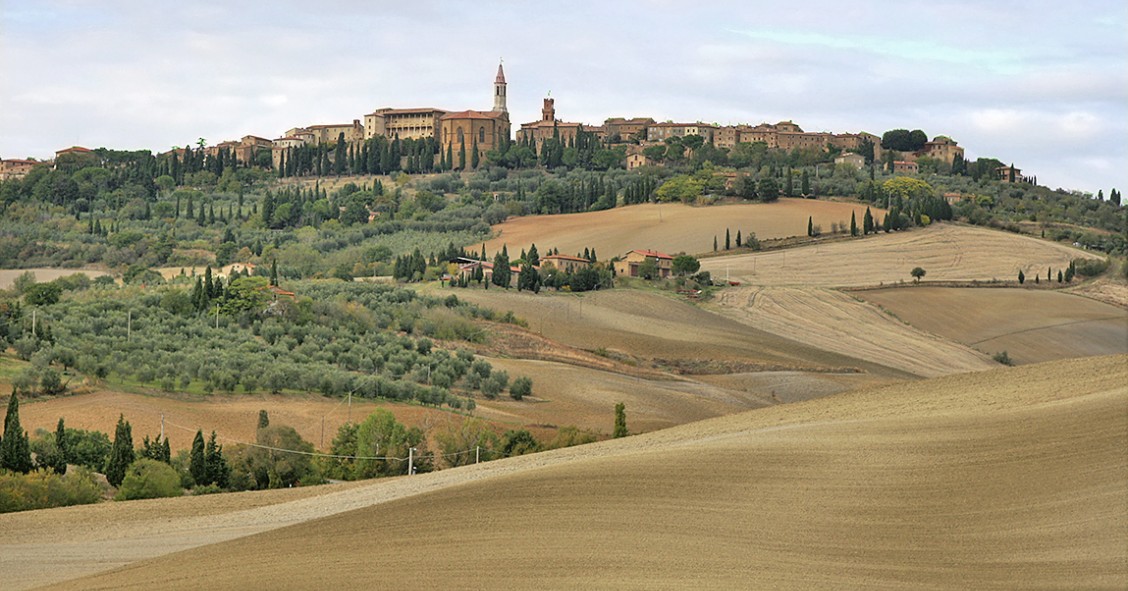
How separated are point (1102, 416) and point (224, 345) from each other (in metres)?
51.6

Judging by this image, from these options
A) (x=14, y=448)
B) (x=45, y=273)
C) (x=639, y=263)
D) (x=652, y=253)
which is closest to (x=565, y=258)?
(x=639, y=263)

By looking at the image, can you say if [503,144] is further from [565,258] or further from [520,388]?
[520,388]

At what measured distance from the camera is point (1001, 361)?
90.5 meters

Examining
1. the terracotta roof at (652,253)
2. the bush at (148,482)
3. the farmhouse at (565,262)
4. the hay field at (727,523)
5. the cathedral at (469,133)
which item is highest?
→ the cathedral at (469,133)

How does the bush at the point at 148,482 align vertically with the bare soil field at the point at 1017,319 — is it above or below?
below

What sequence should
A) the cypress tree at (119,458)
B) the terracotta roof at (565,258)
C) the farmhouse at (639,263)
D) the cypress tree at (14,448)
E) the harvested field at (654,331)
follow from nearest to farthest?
the cypress tree at (14,448) < the cypress tree at (119,458) < the harvested field at (654,331) < the farmhouse at (639,263) < the terracotta roof at (565,258)

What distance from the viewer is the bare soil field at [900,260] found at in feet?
356

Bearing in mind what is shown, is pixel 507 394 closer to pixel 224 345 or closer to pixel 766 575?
pixel 224 345

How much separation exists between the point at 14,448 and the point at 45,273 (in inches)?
3012

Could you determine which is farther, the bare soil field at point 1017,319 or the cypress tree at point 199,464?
the bare soil field at point 1017,319

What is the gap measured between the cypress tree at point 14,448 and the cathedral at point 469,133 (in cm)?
13116

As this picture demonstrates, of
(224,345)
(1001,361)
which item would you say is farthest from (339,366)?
(1001,361)

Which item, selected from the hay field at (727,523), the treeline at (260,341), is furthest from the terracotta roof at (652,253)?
the hay field at (727,523)

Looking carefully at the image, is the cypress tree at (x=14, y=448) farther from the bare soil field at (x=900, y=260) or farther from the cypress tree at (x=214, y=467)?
the bare soil field at (x=900, y=260)
